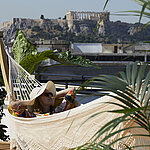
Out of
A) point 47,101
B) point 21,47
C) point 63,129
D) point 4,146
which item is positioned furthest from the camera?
point 21,47

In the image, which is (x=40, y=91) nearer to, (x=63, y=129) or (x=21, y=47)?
(x=63, y=129)

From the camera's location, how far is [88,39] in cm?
4353

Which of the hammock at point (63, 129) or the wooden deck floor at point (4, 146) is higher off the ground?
the hammock at point (63, 129)

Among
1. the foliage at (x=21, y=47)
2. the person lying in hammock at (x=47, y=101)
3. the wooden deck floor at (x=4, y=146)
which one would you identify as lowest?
the wooden deck floor at (x=4, y=146)

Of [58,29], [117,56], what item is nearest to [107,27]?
[58,29]

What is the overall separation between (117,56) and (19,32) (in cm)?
2186

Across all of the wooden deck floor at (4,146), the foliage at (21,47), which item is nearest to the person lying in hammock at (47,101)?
the wooden deck floor at (4,146)

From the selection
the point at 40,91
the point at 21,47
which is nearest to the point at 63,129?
the point at 40,91

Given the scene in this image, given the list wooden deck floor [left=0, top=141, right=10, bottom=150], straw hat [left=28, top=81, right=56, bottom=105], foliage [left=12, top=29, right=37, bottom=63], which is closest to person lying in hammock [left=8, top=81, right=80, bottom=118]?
straw hat [left=28, top=81, right=56, bottom=105]

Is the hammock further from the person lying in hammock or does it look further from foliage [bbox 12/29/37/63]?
foliage [bbox 12/29/37/63]

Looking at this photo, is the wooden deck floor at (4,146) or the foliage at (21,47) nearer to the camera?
the wooden deck floor at (4,146)

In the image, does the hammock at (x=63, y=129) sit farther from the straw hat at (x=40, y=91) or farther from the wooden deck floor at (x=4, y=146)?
the straw hat at (x=40, y=91)

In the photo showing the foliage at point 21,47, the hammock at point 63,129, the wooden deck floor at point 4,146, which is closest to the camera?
the hammock at point 63,129

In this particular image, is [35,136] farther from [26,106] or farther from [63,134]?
[26,106]
